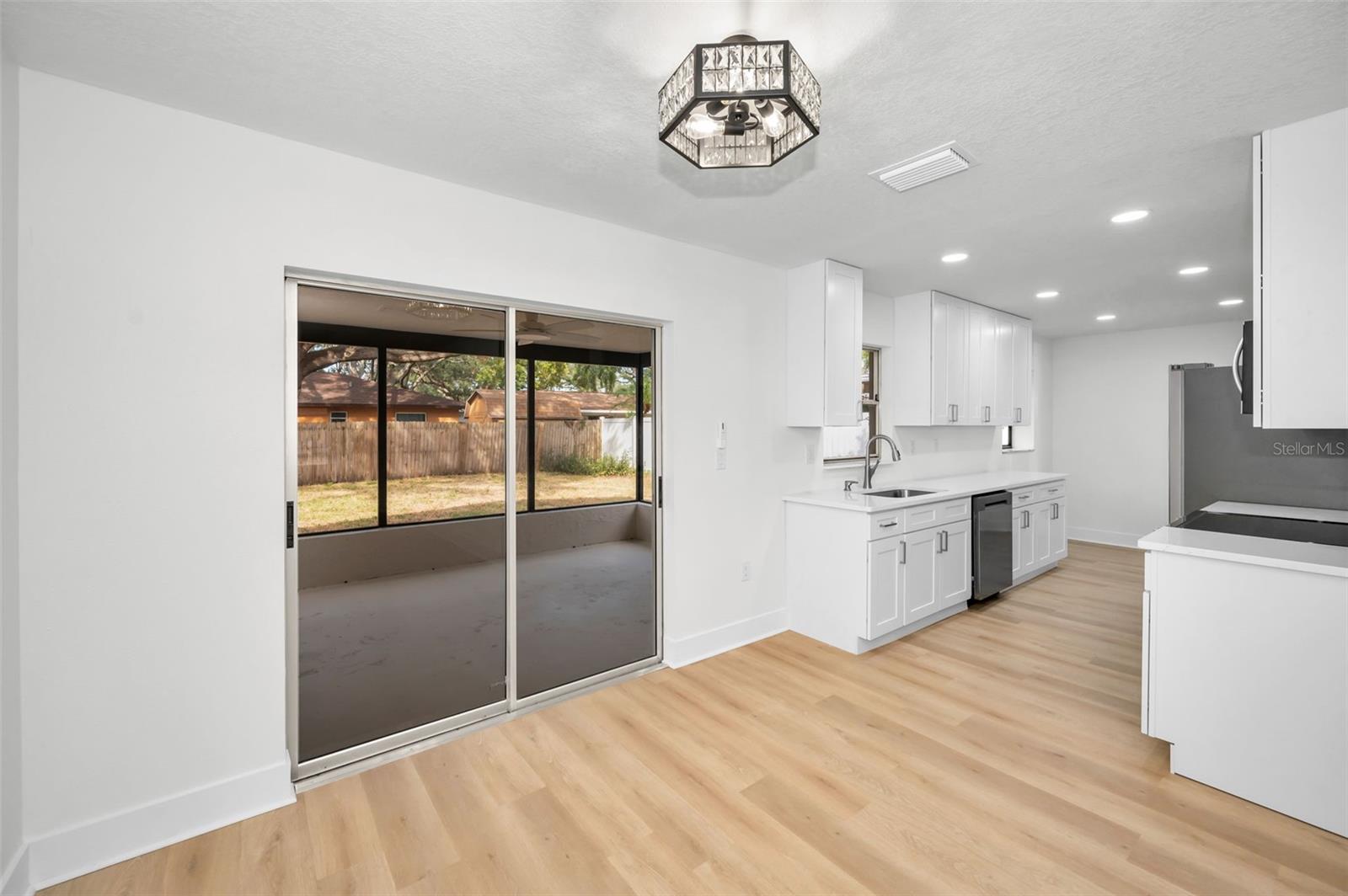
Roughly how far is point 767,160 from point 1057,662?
342 cm

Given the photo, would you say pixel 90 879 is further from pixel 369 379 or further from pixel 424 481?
pixel 369 379

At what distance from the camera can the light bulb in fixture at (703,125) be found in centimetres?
162

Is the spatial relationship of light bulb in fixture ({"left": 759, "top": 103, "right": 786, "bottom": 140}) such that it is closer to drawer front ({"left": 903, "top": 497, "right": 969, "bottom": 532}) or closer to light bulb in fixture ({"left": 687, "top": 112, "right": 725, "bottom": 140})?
light bulb in fixture ({"left": 687, "top": 112, "right": 725, "bottom": 140})

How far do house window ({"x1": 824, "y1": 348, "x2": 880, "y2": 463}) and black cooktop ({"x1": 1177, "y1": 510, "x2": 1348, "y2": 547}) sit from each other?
2.13m

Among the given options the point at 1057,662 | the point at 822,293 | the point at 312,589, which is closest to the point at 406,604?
the point at 312,589

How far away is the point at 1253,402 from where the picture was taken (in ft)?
7.16

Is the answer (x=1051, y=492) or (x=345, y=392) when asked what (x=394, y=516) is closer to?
(x=345, y=392)

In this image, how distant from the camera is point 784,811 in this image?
83.0 inches

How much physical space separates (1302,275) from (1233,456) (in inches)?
71.4

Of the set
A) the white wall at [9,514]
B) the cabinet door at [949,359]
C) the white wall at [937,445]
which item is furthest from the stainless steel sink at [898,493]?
the white wall at [9,514]

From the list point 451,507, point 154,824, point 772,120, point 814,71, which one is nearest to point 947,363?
point 814,71

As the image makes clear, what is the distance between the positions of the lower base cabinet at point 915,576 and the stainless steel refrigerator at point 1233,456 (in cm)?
126

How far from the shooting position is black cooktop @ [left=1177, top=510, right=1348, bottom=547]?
2.39 metres

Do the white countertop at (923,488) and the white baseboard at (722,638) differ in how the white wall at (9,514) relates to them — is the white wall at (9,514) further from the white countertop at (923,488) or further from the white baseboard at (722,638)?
the white countertop at (923,488)
